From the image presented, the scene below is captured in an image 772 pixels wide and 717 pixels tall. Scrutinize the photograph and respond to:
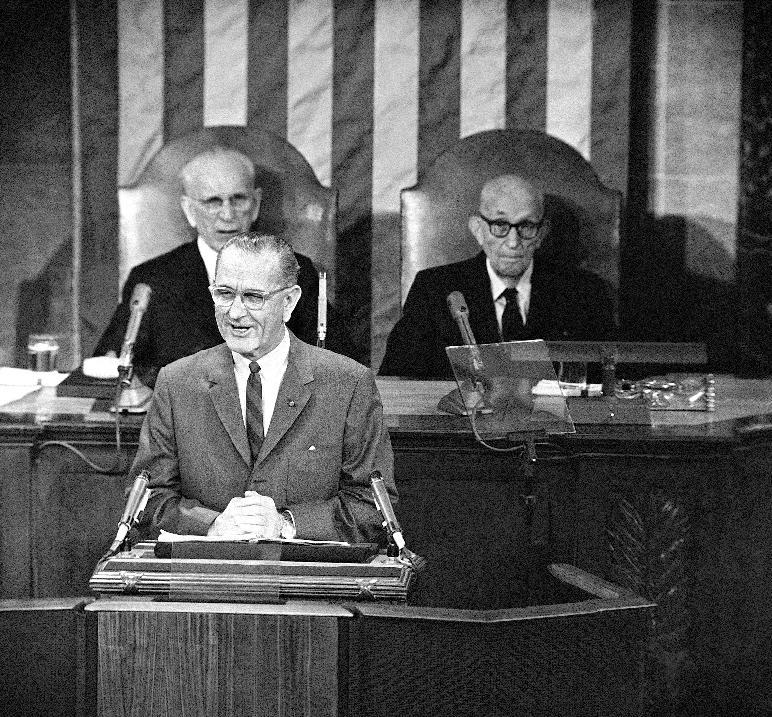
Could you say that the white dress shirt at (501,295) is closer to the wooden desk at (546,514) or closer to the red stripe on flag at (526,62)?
the red stripe on flag at (526,62)

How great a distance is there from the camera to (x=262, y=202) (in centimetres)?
564

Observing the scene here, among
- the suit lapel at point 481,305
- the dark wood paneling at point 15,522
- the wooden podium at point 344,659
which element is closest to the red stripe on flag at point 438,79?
the suit lapel at point 481,305

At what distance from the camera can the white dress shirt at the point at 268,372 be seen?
336 cm

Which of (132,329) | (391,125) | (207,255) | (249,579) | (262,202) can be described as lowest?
(249,579)

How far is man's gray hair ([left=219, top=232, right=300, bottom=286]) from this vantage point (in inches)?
128

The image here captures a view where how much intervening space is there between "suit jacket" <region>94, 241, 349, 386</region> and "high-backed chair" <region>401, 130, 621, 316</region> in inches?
21.1

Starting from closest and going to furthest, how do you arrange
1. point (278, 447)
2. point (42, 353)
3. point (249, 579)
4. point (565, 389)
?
point (249, 579)
point (278, 447)
point (565, 389)
point (42, 353)

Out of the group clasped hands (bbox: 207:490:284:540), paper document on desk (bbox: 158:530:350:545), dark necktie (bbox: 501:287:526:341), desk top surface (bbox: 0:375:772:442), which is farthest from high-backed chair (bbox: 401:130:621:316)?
paper document on desk (bbox: 158:530:350:545)

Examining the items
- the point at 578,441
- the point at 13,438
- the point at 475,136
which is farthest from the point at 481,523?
the point at 475,136

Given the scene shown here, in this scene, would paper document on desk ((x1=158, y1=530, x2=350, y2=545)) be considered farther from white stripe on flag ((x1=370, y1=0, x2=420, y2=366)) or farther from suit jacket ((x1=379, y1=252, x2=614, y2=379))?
white stripe on flag ((x1=370, y1=0, x2=420, y2=366))

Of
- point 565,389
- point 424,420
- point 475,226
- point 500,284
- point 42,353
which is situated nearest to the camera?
point 424,420

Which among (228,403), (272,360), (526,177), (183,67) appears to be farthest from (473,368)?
(183,67)

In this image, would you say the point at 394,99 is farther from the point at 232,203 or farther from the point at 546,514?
the point at 546,514

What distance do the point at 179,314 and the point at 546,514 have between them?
1693 mm
